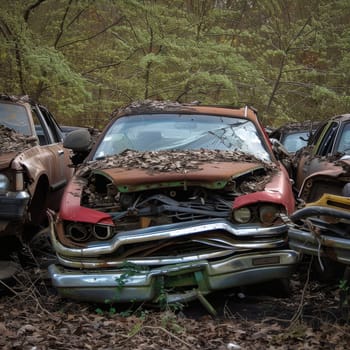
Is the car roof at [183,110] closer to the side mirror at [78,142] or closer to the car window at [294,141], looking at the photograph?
the side mirror at [78,142]

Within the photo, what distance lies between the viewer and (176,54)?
51.5ft

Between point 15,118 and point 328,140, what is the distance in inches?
166

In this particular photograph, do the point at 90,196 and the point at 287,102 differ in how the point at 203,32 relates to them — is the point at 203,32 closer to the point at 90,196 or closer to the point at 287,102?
the point at 287,102

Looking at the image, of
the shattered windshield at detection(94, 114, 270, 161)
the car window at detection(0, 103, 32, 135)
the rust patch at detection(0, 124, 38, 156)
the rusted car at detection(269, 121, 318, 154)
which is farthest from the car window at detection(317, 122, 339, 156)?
the rusted car at detection(269, 121, 318, 154)

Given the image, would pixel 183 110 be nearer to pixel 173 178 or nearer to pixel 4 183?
pixel 173 178

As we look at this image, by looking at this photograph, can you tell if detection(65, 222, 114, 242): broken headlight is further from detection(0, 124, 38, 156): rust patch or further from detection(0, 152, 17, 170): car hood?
detection(0, 124, 38, 156): rust patch

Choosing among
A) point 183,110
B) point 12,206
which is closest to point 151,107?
point 183,110

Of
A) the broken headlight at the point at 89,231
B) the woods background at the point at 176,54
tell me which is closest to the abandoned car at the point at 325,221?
the broken headlight at the point at 89,231

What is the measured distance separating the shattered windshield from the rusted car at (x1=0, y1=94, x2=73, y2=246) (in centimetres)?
81

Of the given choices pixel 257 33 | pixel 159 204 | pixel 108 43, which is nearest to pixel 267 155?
pixel 159 204

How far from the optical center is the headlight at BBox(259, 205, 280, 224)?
4.73 metres

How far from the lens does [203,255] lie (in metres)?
4.61

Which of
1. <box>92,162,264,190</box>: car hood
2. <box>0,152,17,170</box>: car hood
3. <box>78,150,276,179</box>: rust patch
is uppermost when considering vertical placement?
<box>92,162,264,190</box>: car hood

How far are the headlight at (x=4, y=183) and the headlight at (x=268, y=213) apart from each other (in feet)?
8.00
